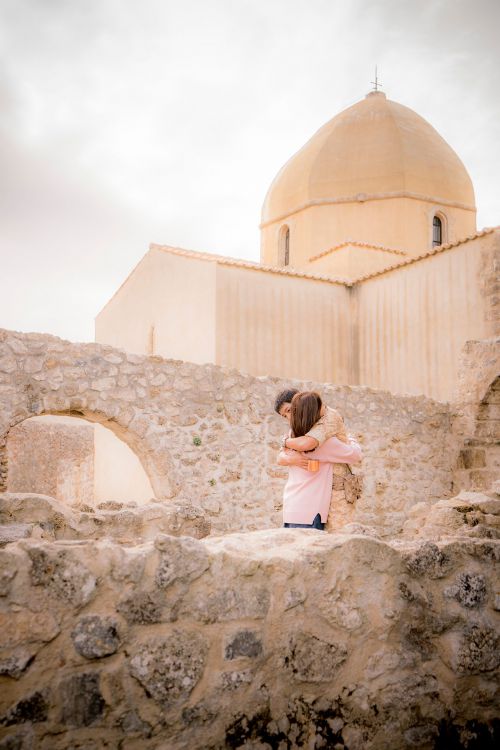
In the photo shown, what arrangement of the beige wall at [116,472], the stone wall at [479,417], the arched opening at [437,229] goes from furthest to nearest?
the arched opening at [437,229] < the beige wall at [116,472] < the stone wall at [479,417]

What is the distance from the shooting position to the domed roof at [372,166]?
18453mm

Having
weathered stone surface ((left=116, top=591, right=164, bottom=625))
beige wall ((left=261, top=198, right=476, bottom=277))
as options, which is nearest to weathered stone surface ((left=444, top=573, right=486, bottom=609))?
weathered stone surface ((left=116, top=591, right=164, bottom=625))

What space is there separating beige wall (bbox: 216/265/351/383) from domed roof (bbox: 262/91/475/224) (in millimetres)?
3979

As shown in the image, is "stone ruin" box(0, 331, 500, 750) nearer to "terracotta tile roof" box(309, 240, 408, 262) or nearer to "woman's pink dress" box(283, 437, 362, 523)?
"woman's pink dress" box(283, 437, 362, 523)

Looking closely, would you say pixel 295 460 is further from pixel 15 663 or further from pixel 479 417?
pixel 479 417

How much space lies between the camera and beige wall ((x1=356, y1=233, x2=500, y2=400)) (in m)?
13.2

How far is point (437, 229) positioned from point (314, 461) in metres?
16.4

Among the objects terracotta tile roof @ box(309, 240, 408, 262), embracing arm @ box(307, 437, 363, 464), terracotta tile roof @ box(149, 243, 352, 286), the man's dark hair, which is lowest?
embracing arm @ box(307, 437, 363, 464)

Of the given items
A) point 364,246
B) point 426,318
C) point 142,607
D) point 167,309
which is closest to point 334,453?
point 142,607

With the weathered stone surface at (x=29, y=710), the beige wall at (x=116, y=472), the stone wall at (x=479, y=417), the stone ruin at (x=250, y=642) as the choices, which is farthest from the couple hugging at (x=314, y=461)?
the beige wall at (x=116, y=472)

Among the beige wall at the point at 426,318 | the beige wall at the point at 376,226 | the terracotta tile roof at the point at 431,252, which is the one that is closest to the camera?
the terracotta tile roof at the point at 431,252

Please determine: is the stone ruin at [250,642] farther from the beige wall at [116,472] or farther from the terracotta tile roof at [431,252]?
the terracotta tile roof at [431,252]

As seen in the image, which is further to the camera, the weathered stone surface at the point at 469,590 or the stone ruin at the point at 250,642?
the weathered stone surface at the point at 469,590

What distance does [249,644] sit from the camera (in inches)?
82.5
